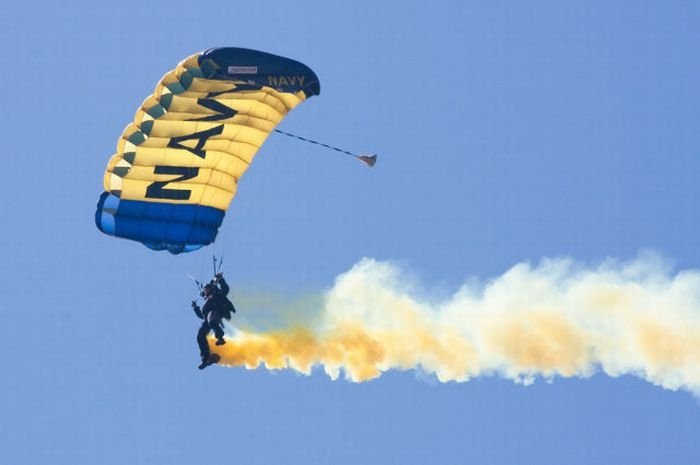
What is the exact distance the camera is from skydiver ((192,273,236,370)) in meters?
51.8

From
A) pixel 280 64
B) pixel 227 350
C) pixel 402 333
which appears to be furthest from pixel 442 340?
pixel 280 64

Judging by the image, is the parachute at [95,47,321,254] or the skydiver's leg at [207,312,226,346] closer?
the parachute at [95,47,321,254]

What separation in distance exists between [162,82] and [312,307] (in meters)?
6.88

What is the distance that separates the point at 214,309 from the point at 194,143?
2786 millimetres

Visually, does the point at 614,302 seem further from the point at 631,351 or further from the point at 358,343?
the point at 358,343

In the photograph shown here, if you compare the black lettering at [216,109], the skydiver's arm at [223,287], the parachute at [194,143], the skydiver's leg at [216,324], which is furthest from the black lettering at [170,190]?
the skydiver's leg at [216,324]

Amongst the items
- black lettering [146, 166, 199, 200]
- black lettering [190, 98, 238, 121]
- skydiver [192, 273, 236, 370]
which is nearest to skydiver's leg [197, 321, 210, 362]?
skydiver [192, 273, 236, 370]

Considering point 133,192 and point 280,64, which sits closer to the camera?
point 280,64

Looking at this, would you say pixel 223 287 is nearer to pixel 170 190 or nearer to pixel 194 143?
pixel 170 190

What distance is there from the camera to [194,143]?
51.9 metres

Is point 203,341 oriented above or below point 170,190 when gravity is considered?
below

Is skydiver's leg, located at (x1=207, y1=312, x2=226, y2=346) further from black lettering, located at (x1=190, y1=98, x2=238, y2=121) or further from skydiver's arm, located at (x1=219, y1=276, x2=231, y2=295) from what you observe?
black lettering, located at (x1=190, y1=98, x2=238, y2=121)

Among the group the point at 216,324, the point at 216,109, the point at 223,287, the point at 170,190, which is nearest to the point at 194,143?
the point at 216,109

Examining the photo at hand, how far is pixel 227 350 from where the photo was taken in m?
53.6
